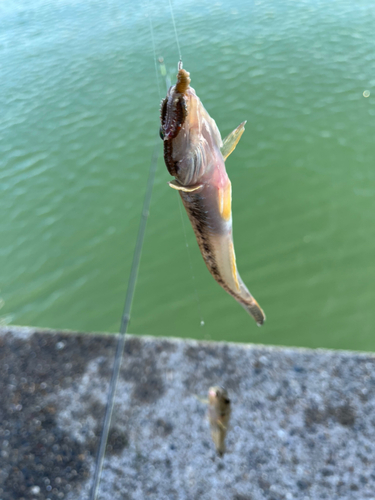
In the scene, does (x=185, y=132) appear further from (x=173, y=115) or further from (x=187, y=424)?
(x=187, y=424)

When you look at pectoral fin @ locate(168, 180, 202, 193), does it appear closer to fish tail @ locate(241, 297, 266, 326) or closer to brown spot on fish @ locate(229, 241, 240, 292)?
brown spot on fish @ locate(229, 241, 240, 292)

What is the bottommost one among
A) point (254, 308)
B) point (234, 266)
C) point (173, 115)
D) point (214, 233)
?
point (254, 308)

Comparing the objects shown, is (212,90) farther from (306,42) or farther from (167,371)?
(167,371)

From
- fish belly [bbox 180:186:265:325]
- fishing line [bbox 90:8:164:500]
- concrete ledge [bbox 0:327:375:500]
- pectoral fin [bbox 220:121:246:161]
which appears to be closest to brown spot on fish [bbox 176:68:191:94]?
pectoral fin [bbox 220:121:246:161]

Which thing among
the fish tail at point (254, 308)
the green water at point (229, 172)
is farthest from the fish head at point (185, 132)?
the green water at point (229, 172)

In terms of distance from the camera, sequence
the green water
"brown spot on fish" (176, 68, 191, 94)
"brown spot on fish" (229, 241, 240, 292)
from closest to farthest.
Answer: "brown spot on fish" (176, 68, 191, 94) → "brown spot on fish" (229, 241, 240, 292) → the green water

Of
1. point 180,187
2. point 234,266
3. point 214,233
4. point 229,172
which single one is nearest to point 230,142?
point 180,187

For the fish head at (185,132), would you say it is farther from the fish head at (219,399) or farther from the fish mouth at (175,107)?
the fish head at (219,399)

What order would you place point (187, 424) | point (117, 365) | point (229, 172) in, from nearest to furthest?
1. point (187, 424)
2. point (117, 365)
3. point (229, 172)
